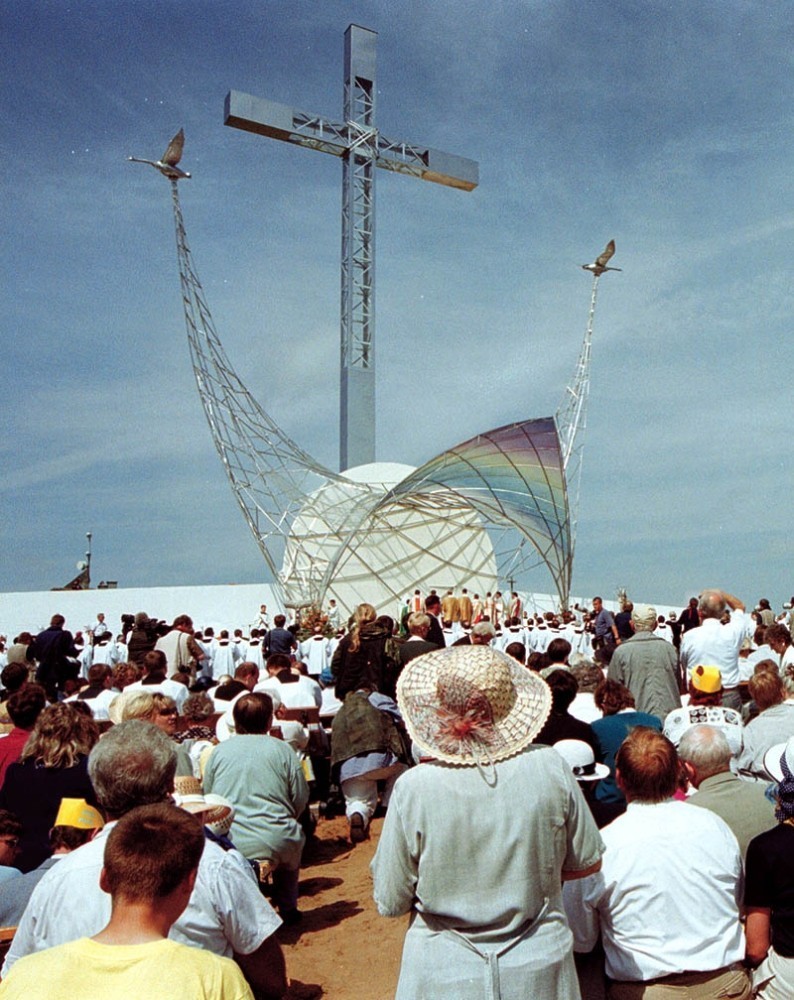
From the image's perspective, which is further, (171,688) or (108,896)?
(171,688)

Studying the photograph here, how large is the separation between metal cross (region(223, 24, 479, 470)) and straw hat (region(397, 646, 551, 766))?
26.5 m

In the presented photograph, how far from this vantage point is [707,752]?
3447 millimetres

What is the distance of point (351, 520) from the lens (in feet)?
98.5

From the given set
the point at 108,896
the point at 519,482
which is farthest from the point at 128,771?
the point at 519,482

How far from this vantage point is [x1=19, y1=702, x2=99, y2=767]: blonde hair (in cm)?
397

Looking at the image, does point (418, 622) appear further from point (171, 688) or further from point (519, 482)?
point (519, 482)

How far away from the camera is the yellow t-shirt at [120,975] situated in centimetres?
166

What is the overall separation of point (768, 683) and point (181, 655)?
6.99 metres

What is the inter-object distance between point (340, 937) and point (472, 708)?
10.5 feet

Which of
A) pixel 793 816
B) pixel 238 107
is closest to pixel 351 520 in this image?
pixel 238 107

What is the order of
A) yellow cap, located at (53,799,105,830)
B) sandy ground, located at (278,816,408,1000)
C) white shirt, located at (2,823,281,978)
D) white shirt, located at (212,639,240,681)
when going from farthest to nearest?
white shirt, located at (212,639,240,681) → sandy ground, located at (278,816,408,1000) → yellow cap, located at (53,799,105,830) → white shirt, located at (2,823,281,978)

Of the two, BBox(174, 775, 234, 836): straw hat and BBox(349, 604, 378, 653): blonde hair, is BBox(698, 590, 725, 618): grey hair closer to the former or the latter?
BBox(349, 604, 378, 653): blonde hair

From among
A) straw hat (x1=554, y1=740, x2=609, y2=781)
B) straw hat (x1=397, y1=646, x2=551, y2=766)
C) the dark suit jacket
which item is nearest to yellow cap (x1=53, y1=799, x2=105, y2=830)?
straw hat (x1=397, y1=646, x2=551, y2=766)

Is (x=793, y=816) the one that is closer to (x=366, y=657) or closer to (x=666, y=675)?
(x=666, y=675)
